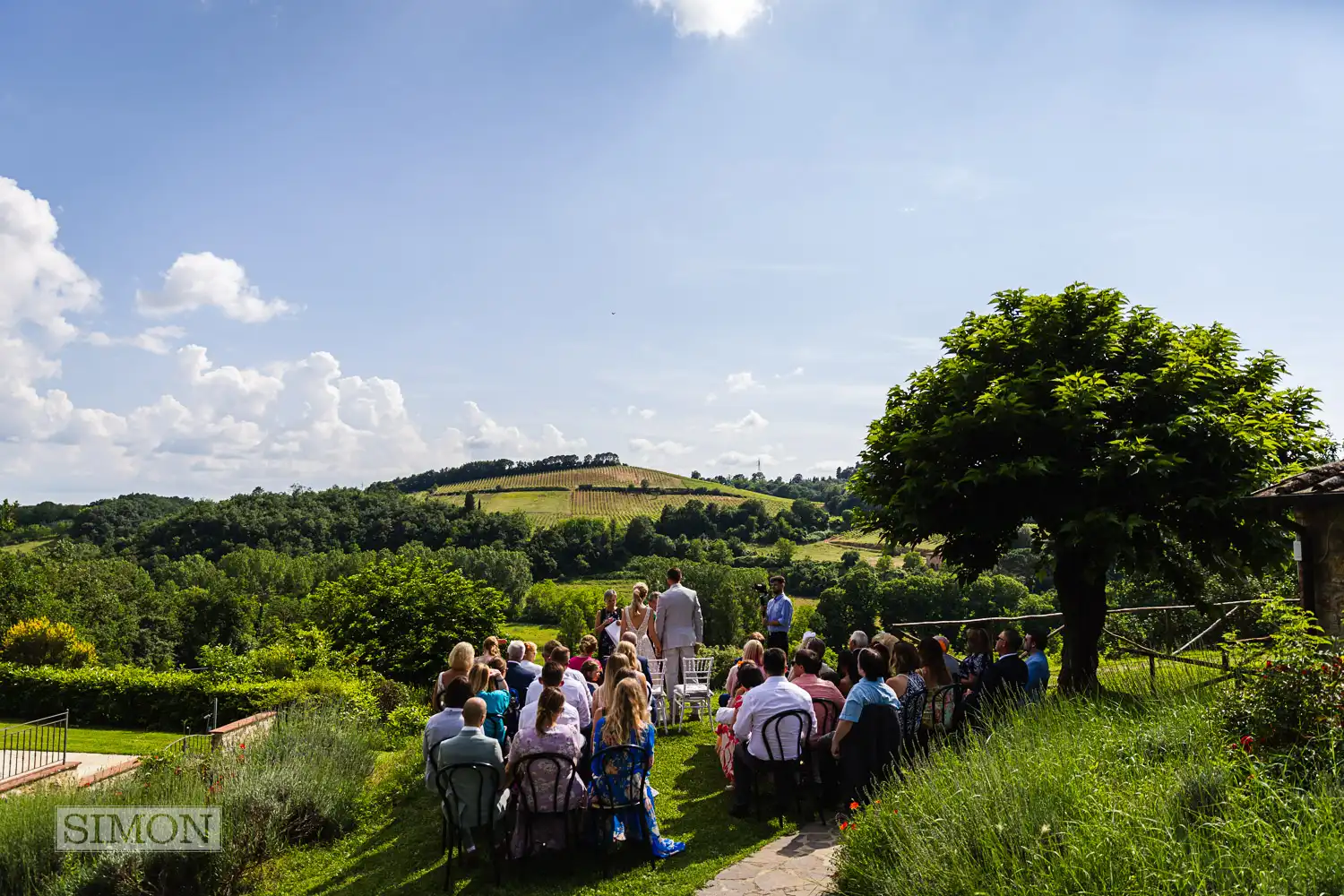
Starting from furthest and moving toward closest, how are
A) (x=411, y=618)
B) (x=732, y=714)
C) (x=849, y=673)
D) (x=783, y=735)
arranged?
(x=411, y=618) < (x=849, y=673) < (x=732, y=714) < (x=783, y=735)

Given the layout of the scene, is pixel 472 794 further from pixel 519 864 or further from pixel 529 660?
pixel 529 660

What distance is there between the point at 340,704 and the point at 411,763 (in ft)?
7.72

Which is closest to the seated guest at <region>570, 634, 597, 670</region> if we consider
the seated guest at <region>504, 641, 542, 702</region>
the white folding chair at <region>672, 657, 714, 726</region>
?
the seated guest at <region>504, 641, 542, 702</region>

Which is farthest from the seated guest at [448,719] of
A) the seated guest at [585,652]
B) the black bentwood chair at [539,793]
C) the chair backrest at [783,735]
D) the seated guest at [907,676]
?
the seated guest at [907,676]

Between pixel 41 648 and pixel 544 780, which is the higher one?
pixel 544 780

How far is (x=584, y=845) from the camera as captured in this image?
6422 millimetres

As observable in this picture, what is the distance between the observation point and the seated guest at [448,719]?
253 inches

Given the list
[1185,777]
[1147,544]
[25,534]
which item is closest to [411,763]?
[1185,777]

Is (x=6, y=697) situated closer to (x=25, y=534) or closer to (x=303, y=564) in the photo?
(x=303, y=564)

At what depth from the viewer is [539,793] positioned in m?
6.07

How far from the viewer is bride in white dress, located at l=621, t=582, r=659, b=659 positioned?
452 inches

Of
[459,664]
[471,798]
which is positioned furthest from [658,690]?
[471,798]

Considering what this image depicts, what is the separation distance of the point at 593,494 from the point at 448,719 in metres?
109

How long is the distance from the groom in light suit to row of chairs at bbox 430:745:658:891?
16.2 ft
